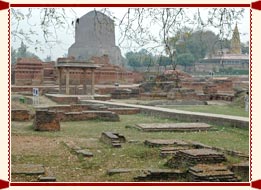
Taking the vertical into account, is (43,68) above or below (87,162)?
above

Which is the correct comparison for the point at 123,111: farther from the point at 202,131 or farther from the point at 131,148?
the point at 131,148

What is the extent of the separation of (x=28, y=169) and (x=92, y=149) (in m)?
2.41

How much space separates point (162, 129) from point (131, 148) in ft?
10.8

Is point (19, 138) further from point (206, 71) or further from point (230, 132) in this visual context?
point (206, 71)

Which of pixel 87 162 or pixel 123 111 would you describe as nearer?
pixel 87 162

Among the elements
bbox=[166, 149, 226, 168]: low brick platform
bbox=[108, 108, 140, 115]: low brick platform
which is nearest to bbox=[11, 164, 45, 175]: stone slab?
bbox=[166, 149, 226, 168]: low brick platform

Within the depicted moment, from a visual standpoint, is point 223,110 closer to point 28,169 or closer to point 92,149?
point 92,149

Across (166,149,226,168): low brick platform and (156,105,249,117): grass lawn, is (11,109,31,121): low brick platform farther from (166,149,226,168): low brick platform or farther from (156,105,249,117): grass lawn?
(166,149,226,168): low brick platform

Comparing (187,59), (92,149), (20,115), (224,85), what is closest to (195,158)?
(92,149)

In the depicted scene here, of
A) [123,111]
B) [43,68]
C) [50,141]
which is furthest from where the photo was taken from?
[43,68]

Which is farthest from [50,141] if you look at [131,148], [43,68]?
[43,68]

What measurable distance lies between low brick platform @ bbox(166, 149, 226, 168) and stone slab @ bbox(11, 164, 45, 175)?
2009 millimetres

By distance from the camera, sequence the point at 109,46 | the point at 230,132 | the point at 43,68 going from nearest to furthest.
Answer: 1. the point at 230,132
2. the point at 43,68
3. the point at 109,46

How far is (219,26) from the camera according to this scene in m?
5.49
